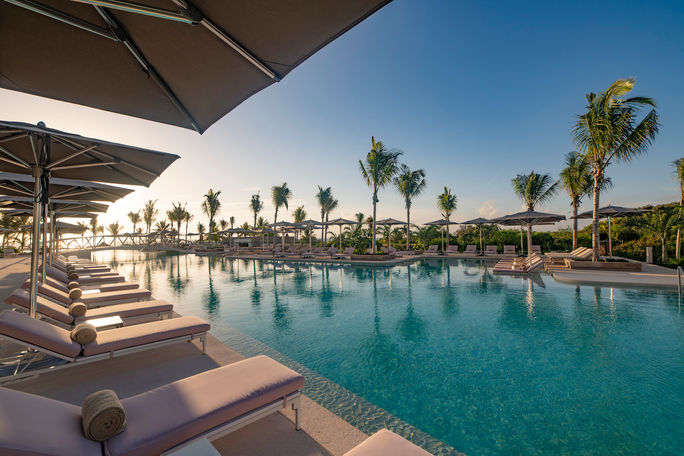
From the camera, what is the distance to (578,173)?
1667 centimetres

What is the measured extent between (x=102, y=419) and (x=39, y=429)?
0.28 metres

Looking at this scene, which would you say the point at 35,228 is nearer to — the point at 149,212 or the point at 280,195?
the point at 280,195

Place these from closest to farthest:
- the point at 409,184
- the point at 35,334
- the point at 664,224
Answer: the point at 35,334 < the point at 664,224 < the point at 409,184

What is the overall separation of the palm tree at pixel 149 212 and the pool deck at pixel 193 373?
69.3m

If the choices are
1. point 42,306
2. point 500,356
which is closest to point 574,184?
point 500,356

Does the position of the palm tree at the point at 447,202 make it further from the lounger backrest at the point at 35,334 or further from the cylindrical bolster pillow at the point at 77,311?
the lounger backrest at the point at 35,334

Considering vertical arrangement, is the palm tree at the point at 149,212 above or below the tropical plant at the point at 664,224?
above

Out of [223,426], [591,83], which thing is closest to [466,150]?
[591,83]

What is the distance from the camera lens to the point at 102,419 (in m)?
1.68

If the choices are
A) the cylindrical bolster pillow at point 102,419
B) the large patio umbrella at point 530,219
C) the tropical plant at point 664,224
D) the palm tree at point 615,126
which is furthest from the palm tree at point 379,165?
the cylindrical bolster pillow at point 102,419

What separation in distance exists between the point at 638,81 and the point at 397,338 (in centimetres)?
1432

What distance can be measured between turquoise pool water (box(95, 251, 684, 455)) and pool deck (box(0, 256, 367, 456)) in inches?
36.7

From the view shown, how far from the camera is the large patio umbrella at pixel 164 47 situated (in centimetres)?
169

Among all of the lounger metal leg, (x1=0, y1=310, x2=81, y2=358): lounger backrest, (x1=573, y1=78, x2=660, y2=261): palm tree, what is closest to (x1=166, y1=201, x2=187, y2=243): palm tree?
(x1=0, y1=310, x2=81, y2=358): lounger backrest
